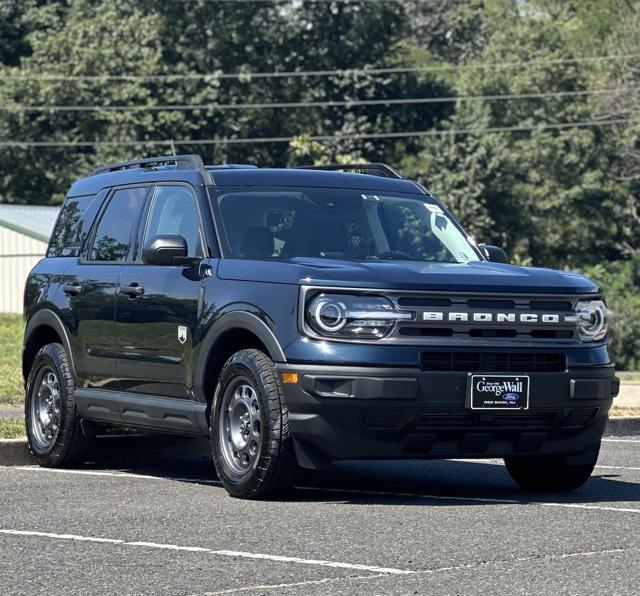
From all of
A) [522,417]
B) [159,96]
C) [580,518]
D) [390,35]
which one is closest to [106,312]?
[522,417]

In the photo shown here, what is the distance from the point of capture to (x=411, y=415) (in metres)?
8.91

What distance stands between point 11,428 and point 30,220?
1420 inches

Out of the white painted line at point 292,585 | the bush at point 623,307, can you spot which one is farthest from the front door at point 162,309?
the bush at point 623,307

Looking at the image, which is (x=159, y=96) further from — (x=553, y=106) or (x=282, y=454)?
(x=282, y=454)

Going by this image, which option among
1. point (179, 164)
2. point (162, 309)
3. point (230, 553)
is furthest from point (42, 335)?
point (230, 553)

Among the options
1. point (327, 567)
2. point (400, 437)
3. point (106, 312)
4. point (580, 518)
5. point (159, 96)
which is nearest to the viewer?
point (327, 567)

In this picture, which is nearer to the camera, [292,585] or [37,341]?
[292,585]

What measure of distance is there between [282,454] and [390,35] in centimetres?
6239

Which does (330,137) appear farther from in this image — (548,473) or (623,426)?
(548,473)

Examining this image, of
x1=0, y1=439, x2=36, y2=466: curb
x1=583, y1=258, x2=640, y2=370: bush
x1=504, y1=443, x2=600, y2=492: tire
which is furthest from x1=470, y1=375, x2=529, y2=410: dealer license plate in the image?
x1=583, y1=258, x2=640, y2=370: bush

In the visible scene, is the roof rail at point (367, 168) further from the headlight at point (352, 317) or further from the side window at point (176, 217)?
the headlight at point (352, 317)

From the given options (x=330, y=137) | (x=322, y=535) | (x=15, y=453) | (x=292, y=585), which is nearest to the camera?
(x=292, y=585)

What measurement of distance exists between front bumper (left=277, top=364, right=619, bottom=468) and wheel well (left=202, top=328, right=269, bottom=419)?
0.54 metres

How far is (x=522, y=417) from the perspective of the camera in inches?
363
